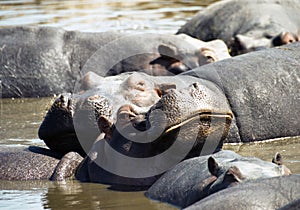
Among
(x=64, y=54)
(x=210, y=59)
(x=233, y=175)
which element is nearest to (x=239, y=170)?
(x=233, y=175)

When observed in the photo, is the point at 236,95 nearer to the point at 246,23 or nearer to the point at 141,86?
the point at 141,86

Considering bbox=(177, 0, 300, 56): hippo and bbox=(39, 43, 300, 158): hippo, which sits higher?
bbox=(39, 43, 300, 158): hippo

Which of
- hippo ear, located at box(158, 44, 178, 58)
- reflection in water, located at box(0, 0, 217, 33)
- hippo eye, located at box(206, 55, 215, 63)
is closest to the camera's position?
hippo eye, located at box(206, 55, 215, 63)

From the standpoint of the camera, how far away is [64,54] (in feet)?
38.1

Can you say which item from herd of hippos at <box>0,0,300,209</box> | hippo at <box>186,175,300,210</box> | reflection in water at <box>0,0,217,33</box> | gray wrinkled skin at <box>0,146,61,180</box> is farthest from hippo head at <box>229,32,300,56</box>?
hippo at <box>186,175,300,210</box>

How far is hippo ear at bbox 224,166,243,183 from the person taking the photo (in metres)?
5.20

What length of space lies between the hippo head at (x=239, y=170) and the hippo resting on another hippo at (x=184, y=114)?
597 millimetres

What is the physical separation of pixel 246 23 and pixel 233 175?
8.02 meters

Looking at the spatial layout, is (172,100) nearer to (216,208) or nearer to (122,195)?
(122,195)

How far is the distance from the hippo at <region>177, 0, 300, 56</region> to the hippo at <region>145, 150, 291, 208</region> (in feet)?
19.2

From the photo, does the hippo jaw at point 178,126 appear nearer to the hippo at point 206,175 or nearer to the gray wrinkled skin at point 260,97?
the hippo at point 206,175

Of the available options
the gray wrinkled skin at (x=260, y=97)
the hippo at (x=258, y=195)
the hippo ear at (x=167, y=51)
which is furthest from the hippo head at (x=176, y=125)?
the hippo ear at (x=167, y=51)

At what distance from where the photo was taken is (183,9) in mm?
17391

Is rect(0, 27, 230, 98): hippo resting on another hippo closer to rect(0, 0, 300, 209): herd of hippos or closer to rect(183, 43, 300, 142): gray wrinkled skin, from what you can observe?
rect(0, 0, 300, 209): herd of hippos
